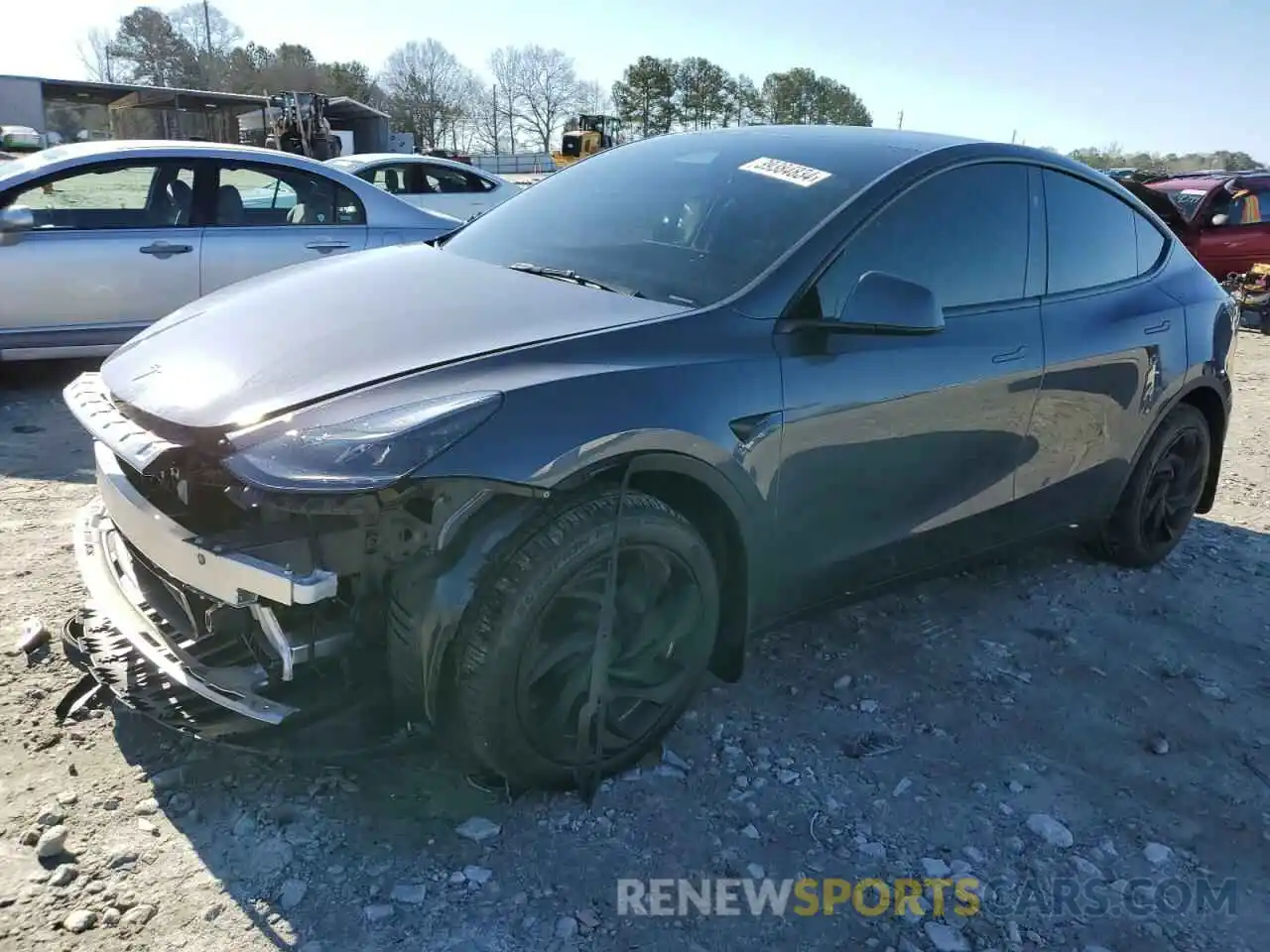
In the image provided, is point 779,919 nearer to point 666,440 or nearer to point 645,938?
point 645,938

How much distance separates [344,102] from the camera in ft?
137

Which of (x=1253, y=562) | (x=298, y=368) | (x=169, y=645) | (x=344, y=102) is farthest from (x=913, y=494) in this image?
(x=344, y=102)

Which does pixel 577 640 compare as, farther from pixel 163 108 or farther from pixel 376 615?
pixel 163 108

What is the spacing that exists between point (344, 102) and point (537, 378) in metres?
44.1

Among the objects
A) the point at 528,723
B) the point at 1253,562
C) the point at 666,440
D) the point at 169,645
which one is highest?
the point at 666,440

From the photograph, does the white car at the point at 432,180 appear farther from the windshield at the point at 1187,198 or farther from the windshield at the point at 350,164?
the windshield at the point at 1187,198

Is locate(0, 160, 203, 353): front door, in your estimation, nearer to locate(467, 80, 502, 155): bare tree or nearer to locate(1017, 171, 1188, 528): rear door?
locate(1017, 171, 1188, 528): rear door

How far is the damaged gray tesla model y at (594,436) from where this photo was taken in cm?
220

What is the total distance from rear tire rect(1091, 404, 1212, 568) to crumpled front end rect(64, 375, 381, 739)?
10.8ft

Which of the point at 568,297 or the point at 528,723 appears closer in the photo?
the point at 528,723

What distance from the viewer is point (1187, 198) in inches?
510

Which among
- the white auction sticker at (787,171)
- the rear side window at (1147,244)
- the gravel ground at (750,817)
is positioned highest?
the white auction sticker at (787,171)

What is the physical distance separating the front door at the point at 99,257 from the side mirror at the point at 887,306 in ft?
16.0

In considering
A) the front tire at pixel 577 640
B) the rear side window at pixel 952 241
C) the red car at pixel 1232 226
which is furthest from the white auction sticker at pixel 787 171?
the red car at pixel 1232 226
